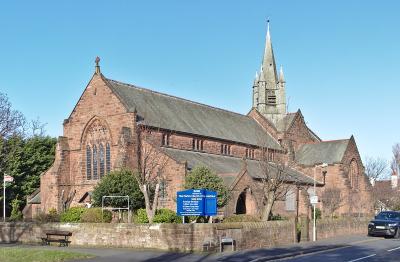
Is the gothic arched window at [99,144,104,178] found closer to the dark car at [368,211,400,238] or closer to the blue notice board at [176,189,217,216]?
the blue notice board at [176,189,217,216]

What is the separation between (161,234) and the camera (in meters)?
26.5

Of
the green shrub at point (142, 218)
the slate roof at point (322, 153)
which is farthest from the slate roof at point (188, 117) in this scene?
the green shrub at point (142, 218)

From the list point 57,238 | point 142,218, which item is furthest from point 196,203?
point 57,238

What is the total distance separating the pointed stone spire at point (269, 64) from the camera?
228 feet

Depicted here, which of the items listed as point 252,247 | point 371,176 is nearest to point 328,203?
point 252,247

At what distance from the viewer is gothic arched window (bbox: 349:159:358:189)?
2493 inches

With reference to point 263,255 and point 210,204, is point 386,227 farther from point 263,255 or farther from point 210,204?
point 263,255

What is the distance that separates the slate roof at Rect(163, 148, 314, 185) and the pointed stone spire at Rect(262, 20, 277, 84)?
16.3 meters

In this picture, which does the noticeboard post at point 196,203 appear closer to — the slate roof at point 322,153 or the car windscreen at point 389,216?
the car windscreen at point 389,216

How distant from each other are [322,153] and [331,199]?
7.02 meters

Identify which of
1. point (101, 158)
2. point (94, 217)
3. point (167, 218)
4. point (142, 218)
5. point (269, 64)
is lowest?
point (142, 218)

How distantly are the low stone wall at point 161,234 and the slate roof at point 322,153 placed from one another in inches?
1214

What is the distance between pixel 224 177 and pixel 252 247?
14.9 meters

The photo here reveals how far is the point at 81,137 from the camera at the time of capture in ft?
157
